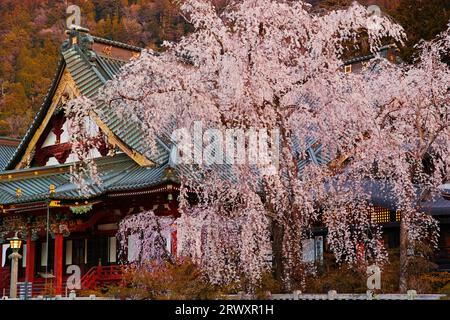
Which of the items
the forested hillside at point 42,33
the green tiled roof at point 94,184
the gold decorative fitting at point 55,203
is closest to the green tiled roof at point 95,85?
the green tiled roof at point 94,184

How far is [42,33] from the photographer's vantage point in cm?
7625

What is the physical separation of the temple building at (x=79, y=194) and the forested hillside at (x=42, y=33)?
35.3 m

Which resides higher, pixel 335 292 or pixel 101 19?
pixel 101 19

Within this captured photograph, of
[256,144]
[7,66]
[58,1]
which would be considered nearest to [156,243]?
[256,144]

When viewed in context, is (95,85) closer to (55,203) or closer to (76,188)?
(76,188)

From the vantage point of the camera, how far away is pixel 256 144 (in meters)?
15.6

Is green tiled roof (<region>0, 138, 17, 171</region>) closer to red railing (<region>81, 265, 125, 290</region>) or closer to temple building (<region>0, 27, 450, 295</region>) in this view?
temple building (<region>0, 27, 450, 295</region>)

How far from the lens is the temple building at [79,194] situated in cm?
2158

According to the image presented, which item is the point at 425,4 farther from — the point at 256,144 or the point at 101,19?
the point at 101,19

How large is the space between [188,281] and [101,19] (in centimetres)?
6590
